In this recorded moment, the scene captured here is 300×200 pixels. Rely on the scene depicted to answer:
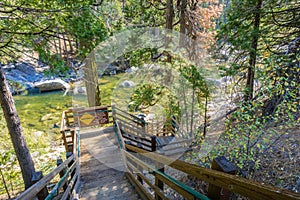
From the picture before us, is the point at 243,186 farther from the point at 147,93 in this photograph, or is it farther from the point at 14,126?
the point at 147,93

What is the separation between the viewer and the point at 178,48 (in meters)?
6.75

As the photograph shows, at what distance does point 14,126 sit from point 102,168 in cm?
212

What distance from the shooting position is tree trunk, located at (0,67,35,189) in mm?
3652

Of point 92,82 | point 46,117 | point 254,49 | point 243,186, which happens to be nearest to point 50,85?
point 46,117

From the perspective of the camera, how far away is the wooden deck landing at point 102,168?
3.18m

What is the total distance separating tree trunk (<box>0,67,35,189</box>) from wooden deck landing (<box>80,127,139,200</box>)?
118 cm

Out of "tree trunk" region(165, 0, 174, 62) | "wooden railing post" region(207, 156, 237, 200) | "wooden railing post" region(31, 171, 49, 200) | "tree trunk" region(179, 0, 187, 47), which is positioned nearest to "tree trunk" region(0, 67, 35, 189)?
"wooden railing post" region(31, 171, 49, 200)

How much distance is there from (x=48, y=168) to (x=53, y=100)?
988 cm

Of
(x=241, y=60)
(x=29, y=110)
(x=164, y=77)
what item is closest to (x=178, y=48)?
(x=164, y=77)

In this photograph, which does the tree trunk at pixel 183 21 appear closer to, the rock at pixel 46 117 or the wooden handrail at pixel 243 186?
the wooden handrail at pixel 243 186

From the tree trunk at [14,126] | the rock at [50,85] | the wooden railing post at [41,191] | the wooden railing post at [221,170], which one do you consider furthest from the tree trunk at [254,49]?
the rock at [50,85]

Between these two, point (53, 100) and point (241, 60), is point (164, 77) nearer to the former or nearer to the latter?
point (241, 60)

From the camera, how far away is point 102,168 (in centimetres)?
460

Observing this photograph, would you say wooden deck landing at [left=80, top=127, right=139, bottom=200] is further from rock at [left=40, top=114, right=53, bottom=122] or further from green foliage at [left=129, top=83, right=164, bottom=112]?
rock at [left=40, top=114, right=53, bottom=122]
